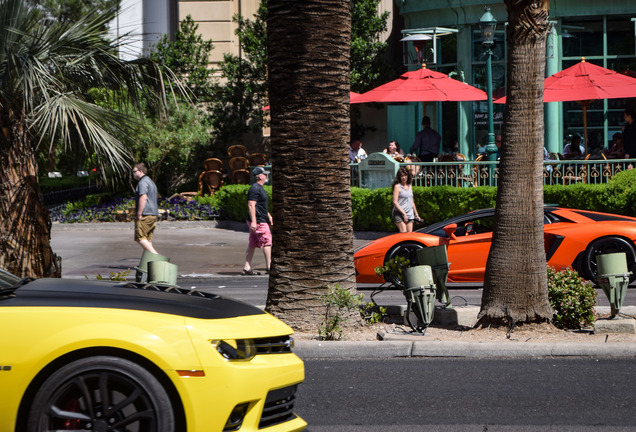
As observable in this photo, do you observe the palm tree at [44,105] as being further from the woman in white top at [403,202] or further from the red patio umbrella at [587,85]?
the red patio umbrella at [587,85]

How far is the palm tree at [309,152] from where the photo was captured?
9203 mm

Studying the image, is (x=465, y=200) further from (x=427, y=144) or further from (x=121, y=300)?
(x=121, y=300)

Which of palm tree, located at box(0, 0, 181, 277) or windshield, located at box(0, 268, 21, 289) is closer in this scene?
windshield, located at box(0, 268, 21, 289)

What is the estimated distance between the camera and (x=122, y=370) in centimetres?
454

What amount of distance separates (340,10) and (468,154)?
667 inches

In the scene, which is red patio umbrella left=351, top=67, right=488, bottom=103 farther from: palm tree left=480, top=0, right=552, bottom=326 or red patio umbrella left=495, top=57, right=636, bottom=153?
palm tree left=480, top=0, right=552, bottom=326

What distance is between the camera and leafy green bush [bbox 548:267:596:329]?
9078 mm

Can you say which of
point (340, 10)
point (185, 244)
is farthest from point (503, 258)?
point (185, 244)

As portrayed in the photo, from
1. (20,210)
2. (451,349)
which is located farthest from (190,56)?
(451,349)

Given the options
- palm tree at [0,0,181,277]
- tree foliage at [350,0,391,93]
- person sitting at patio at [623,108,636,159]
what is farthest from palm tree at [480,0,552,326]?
tree foliage at [350,0,391,93]

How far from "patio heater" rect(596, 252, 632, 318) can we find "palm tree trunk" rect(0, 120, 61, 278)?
21.1ft

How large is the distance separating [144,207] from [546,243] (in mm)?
6597

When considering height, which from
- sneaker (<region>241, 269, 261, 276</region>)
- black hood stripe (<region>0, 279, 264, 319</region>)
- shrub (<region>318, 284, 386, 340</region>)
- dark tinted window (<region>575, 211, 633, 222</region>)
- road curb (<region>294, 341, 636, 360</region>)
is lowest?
sneaker (<region>241, 269, 261, 276</region>)

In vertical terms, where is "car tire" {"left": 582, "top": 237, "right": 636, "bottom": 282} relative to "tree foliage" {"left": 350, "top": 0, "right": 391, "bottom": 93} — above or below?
below
